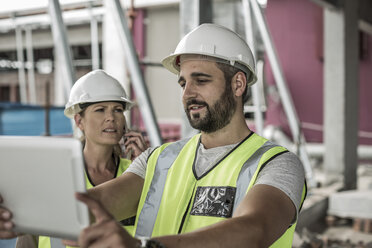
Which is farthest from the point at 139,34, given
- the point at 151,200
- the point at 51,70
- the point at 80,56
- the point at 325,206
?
the point at 151,200

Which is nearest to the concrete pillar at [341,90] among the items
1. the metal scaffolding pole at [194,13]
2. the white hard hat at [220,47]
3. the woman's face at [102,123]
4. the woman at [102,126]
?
the metal scaffolding pole at [194,13]

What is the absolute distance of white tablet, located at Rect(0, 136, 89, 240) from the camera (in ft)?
4.43

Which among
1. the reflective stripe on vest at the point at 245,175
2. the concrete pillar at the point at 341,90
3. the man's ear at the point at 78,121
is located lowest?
the concrete pillar at the point at 341,90

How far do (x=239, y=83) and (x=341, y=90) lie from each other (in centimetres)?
727

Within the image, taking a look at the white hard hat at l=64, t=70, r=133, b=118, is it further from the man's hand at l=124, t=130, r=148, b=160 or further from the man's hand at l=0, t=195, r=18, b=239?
the man's hand at l=0, t=195, r=18, b=239

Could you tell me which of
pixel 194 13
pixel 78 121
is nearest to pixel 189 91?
pixel 78 121

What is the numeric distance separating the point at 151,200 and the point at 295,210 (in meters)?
0.73

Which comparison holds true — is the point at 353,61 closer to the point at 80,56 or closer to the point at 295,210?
the point at 295,210

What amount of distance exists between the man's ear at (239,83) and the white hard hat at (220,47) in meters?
0.04

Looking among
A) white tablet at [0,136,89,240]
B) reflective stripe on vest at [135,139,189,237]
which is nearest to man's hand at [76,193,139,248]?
white tablet at [0,136,89,240]

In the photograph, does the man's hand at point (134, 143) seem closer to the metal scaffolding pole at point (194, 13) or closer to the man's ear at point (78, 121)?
the man's ear at point (78, 121)

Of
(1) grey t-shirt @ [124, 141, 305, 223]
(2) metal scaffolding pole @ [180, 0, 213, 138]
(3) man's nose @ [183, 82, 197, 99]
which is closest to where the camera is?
(1) grey t-shirt @ [124, 141, 305, 223]

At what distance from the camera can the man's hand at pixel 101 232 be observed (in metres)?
1.30

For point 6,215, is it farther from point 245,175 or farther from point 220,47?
point 220,47
